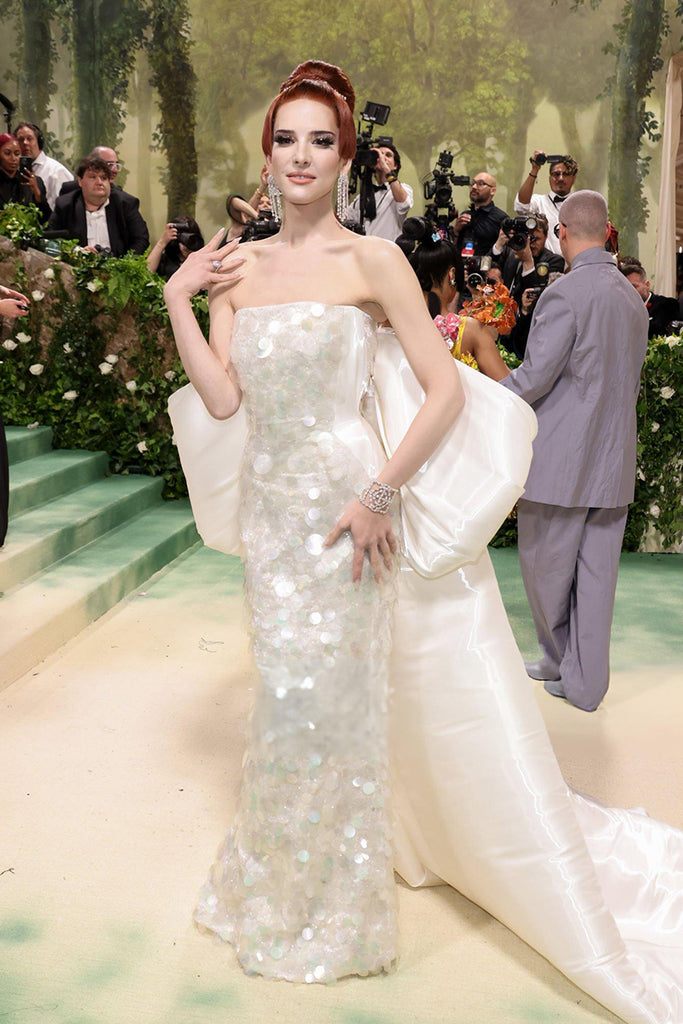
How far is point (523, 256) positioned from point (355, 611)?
18.3ft

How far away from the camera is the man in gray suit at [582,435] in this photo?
406 cm

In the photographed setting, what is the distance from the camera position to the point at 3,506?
4.65 metres

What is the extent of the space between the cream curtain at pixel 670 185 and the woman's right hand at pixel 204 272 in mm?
10934

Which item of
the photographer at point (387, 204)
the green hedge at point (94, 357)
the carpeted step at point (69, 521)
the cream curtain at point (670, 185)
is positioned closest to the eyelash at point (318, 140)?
the carpeted step at point (69, 521)

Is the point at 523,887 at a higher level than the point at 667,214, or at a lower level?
lower

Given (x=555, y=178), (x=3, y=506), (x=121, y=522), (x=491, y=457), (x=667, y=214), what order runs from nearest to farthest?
(x=491, y=457)
(x=3, y=506)
(x=121, y=522)
(x=555, y=178)
(x=667, y=214)

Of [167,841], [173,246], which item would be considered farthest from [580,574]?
[173,246]

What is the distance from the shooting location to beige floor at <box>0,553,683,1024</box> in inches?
94.9

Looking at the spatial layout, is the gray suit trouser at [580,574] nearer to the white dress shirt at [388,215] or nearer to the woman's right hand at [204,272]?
the woman's right hand at [204,272]

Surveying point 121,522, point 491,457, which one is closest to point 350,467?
point 491,457

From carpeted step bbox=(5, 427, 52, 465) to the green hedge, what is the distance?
0.38 ft

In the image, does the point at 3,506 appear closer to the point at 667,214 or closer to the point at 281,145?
the point at 281,145

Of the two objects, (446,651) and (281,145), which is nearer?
(281,145)

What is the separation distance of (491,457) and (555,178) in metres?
7.54
